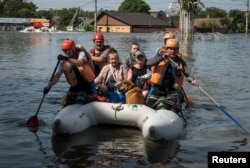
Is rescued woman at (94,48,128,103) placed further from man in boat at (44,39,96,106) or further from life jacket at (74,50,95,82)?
life jacket at (74,50,95,82)

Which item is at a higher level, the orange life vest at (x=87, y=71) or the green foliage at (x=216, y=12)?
the green foliage at (x=216, y=12)

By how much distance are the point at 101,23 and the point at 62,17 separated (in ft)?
89.0

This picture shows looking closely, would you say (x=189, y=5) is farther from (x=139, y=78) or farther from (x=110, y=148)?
(x=110, y=148)

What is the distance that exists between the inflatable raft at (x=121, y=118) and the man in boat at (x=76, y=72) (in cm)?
27

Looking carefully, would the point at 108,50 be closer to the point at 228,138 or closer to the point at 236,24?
the point at 228,138

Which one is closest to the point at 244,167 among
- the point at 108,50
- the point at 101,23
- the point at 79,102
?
the point at 79,102

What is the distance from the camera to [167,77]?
8.63 metres

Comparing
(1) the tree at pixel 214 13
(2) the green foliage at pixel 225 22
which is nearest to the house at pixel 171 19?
(1) the tree at pixel 214 13

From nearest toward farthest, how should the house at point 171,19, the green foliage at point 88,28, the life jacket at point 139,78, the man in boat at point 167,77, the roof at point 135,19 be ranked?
the man in boat at point 167,77
the life jacket at point 139,78
the roof at point 135,19
the house at point 171,19
the green foliage at point 88,28

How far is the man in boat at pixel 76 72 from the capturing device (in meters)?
8.34

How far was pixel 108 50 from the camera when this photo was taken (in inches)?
400

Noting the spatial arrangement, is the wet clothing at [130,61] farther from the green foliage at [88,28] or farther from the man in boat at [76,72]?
the green foliage at [88,28]

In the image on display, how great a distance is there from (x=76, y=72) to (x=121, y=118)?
116 cm

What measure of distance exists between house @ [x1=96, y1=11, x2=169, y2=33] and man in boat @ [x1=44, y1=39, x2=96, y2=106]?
84.2m
